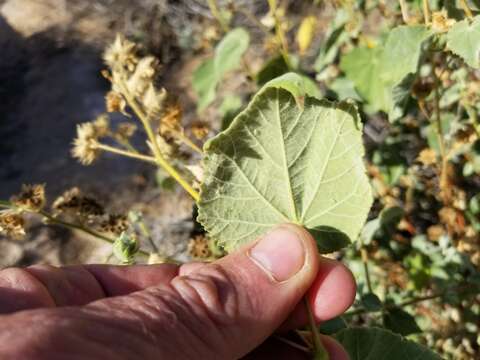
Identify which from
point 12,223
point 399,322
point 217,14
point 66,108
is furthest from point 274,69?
point 66,108

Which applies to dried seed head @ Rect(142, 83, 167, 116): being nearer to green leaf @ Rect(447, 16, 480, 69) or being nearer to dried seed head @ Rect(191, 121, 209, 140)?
dried seed head @ Rect(191, 121, 209, 140)

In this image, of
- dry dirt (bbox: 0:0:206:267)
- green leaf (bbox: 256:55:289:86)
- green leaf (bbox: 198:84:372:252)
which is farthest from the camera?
dry dirt (bbox: 0:0:206:267)

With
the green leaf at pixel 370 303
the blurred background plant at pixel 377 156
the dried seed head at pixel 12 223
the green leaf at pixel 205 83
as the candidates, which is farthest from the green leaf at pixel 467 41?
the green leaf at pixel 205 83

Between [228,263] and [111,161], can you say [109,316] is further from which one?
[111,161]

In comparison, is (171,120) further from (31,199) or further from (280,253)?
(280,253)

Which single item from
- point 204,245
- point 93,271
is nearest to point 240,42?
point 204,245

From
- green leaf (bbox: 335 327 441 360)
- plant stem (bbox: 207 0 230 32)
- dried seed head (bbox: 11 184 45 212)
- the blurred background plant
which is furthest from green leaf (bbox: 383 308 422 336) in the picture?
plant stem (bbox: 207 0 230 32)
